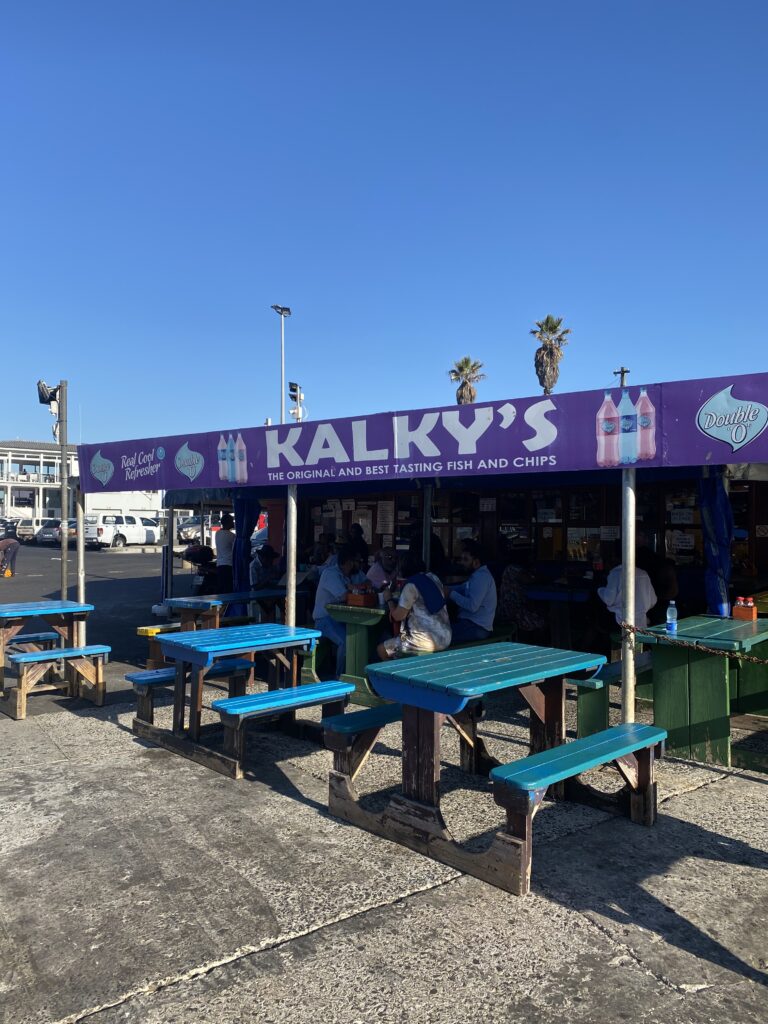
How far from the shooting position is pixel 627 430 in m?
5.28

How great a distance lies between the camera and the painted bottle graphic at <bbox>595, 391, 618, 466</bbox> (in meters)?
5.34

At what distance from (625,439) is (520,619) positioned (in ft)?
9.93

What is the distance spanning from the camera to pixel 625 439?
529 cm

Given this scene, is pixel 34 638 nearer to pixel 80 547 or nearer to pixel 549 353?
pixel 80 547

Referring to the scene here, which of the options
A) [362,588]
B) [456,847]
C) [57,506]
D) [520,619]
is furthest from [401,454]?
[57,506]

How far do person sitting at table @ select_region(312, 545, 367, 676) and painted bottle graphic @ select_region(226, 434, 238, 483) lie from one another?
54.3 inches

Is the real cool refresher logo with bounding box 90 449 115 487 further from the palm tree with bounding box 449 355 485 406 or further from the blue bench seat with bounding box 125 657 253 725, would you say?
the palm tree with bounding box 449 355 485 406

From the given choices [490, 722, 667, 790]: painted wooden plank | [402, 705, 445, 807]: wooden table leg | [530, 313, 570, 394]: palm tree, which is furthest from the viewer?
[530, 313, 570, 394]: palm tree

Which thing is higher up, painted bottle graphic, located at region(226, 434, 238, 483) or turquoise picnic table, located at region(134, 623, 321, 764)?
painted bottle graphic, located at region(226, 434, 238, 483)

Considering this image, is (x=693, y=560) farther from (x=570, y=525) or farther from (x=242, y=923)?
(x=242, y=923)

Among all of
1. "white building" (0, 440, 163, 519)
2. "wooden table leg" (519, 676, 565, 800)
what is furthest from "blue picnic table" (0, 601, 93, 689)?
"white building" (0, 440, 163, 519)

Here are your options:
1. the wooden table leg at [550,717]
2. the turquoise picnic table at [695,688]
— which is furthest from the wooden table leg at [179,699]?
the turquoise picnic table at [695,688]

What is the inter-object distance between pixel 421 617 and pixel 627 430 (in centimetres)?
214

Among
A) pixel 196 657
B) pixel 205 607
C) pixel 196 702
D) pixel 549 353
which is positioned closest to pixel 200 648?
pixel 196 657
